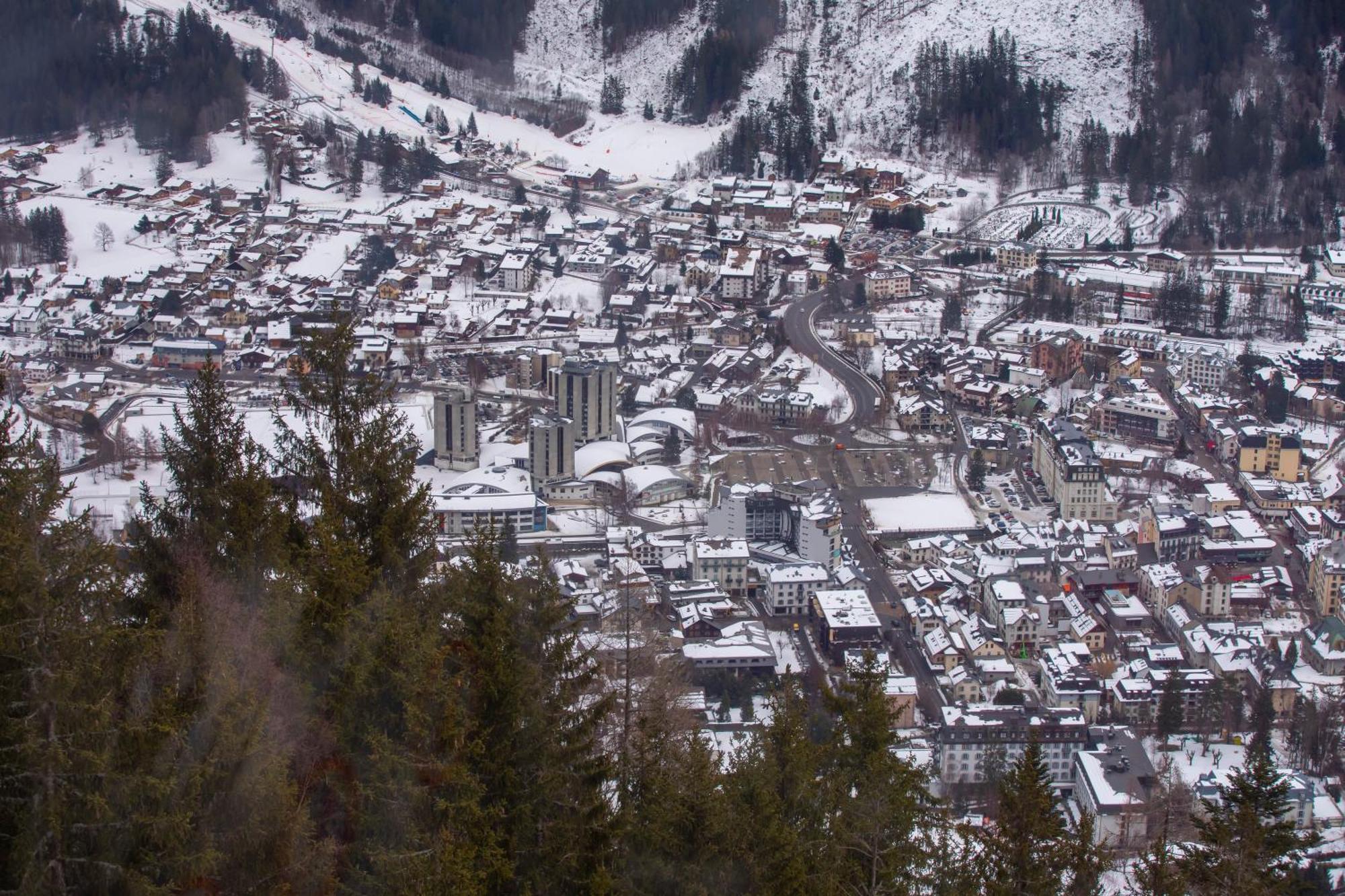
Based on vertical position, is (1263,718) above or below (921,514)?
A: below

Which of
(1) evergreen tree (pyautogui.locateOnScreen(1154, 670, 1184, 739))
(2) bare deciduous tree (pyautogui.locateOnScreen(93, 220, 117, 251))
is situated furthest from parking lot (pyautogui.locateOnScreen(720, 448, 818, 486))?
(2) bare deciduous tree (pyautogui.locateOnScreen(93, 220, 117, 251))

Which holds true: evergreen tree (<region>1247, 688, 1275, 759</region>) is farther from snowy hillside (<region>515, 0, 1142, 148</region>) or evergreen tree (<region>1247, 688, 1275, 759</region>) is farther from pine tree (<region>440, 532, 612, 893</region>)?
snowy hillside (<region>515, 0, 1142, 148</region>)

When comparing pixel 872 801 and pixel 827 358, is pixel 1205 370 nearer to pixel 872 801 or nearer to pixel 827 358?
pixel 827 358

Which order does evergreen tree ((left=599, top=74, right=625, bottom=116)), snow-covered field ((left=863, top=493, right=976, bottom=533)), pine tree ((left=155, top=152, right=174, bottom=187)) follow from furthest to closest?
evergreen tree ((left=599, top=74, right=625, bottom=116))
pine tree ((left=155, top=152, right=174, bottom=187))
snow-covered field ((left=863, top=493, right=976, bottom=533))

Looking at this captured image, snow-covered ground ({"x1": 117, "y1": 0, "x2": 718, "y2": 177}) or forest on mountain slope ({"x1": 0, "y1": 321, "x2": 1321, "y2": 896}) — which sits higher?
snow-covered ground ({"x1": 117, "y1": 0, "x2": 718, "y2": 177})

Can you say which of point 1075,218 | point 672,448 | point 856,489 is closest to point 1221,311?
point 1075,218

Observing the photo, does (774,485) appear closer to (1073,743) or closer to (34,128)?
(1073,743)

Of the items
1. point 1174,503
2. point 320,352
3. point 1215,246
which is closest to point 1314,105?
point 1215,246

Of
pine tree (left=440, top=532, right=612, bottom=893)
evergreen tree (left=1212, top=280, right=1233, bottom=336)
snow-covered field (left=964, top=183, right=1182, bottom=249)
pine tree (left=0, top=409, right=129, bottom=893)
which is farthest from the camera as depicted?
snow-covered field (left=964, top=183, right=1182, bottom=249)
